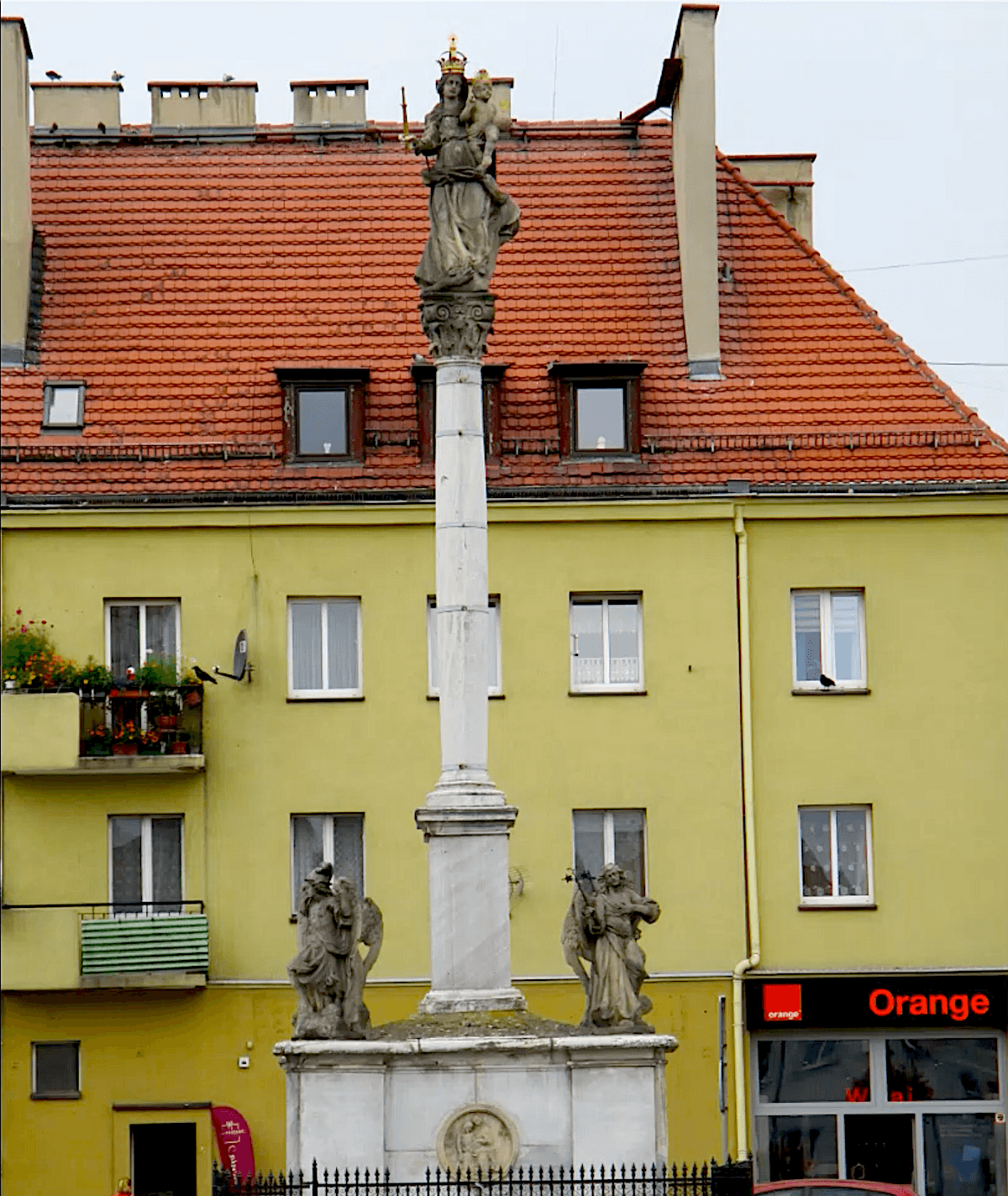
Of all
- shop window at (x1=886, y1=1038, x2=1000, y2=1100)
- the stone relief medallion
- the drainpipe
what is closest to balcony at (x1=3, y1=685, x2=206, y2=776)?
the drainpipe

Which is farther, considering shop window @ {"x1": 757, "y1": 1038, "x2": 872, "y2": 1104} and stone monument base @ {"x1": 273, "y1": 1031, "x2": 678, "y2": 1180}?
shop window @ {"x1": 757, "y1": 1038, "x2": 872, "y2": 1104}

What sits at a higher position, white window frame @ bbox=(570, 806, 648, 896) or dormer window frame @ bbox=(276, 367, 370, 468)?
dormer window frame @ bbox=(276, 367, 370, 468)

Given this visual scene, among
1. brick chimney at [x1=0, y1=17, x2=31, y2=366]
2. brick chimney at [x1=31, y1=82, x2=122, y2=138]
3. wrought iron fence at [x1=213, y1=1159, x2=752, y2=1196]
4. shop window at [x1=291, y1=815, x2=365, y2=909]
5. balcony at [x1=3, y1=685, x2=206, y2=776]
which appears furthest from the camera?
brick chimney at [x1=31, y1=82, x2=122, y2=138]

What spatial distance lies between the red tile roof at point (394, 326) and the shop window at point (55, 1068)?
6736 millimetres

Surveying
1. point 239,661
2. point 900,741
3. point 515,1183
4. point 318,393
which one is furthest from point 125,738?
point 515,1183

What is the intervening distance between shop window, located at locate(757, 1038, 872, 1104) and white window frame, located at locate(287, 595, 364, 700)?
6.55 m

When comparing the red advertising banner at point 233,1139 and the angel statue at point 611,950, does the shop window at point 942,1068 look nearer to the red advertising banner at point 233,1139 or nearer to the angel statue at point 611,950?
the red advertising banner at point 233,1139

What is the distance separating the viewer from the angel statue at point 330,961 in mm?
25672

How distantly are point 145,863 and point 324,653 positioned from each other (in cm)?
333

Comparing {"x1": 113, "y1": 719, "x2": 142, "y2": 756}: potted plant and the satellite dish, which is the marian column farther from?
{"x1": 113, "y1": 719, "x2": 142, "y2": 756}: potted plant

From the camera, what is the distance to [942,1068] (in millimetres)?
35062

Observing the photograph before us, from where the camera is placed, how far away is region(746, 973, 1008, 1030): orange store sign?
34.8 meters

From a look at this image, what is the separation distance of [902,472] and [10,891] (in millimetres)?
11980

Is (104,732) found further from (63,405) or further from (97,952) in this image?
(63,405)
